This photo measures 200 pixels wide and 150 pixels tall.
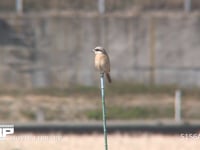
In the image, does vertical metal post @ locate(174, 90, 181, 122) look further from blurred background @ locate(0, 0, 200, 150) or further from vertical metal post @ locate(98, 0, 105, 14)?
vertical metal post @ locate(98, 0, 105, 14)

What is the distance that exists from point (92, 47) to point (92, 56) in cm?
27

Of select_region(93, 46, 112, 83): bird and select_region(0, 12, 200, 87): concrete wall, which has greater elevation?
select_region(0, 12, 200, 87): concrete wall

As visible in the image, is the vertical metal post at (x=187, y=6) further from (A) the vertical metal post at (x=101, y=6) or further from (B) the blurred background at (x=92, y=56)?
(A) the vertical metal post at (x=101, y=6)

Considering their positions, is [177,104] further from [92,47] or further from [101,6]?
[101,6]

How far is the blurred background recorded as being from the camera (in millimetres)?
20188

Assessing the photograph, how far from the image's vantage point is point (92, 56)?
801 inches

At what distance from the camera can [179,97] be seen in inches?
774

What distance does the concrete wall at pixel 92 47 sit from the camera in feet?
67.1

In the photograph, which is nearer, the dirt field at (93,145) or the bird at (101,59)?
the bird at (101,59)

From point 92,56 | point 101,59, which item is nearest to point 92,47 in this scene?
point 92,56

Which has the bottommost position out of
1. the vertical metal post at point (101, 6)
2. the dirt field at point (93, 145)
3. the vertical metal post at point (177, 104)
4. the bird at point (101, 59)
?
the dirt field at point (93, 145)

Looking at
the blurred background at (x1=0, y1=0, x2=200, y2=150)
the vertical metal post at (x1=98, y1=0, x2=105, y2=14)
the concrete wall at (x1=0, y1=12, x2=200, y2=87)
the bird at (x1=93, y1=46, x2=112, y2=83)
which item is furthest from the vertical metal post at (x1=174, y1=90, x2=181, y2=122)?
the bird at (x1=93, y1=46, x2=112, y2=83)

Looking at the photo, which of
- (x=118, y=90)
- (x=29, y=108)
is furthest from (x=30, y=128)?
(x=118, y=90)

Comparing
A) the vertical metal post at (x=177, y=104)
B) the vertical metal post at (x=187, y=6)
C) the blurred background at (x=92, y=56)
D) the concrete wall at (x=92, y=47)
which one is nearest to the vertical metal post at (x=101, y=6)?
the blurred background at (x=92, y=56)
